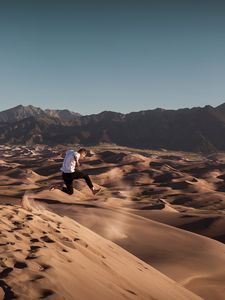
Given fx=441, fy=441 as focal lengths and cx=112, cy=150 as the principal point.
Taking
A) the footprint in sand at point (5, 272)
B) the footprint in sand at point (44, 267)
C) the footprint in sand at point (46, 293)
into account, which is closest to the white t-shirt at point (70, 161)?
the footprint in sand at point (44, 267)

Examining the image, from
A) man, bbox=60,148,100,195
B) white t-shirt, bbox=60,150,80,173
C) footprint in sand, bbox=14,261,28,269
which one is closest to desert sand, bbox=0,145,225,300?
footprint in sand, bbox=14,261,28,269

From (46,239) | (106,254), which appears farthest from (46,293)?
(106,254)

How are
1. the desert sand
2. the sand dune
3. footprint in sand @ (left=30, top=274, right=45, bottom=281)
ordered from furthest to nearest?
the desert sand → footprint in sand @ (left=30, top=274, right=45, bottom=281) → the sand dune

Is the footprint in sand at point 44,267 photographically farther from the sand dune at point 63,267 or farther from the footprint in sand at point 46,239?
the footprint in sand at point 46,239

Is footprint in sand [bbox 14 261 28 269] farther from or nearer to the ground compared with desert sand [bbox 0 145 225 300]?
farther from the ground

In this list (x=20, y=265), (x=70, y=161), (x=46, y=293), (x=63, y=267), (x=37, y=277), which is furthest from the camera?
(x=70, y=161)

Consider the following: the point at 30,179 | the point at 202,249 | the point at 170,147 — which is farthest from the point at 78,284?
the point at 170,147

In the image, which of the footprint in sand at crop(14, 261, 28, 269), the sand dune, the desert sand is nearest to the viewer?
the sand dune

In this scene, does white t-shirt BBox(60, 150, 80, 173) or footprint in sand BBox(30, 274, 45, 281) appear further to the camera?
white t-shirt BBox(60, 150, 80, 173)

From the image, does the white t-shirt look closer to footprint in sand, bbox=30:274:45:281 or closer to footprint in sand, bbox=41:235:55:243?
footprint in sand, bbox=41:235:55:243

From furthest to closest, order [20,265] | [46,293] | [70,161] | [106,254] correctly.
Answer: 1. [70,161]
2. [106,254]
3. [20,265]
4. [46,293]

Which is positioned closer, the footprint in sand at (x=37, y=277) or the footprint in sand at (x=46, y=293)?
the footprint in sand at (x=46, y=293)

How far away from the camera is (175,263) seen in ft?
42.8

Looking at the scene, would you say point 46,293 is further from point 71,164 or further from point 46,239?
point 71,164
